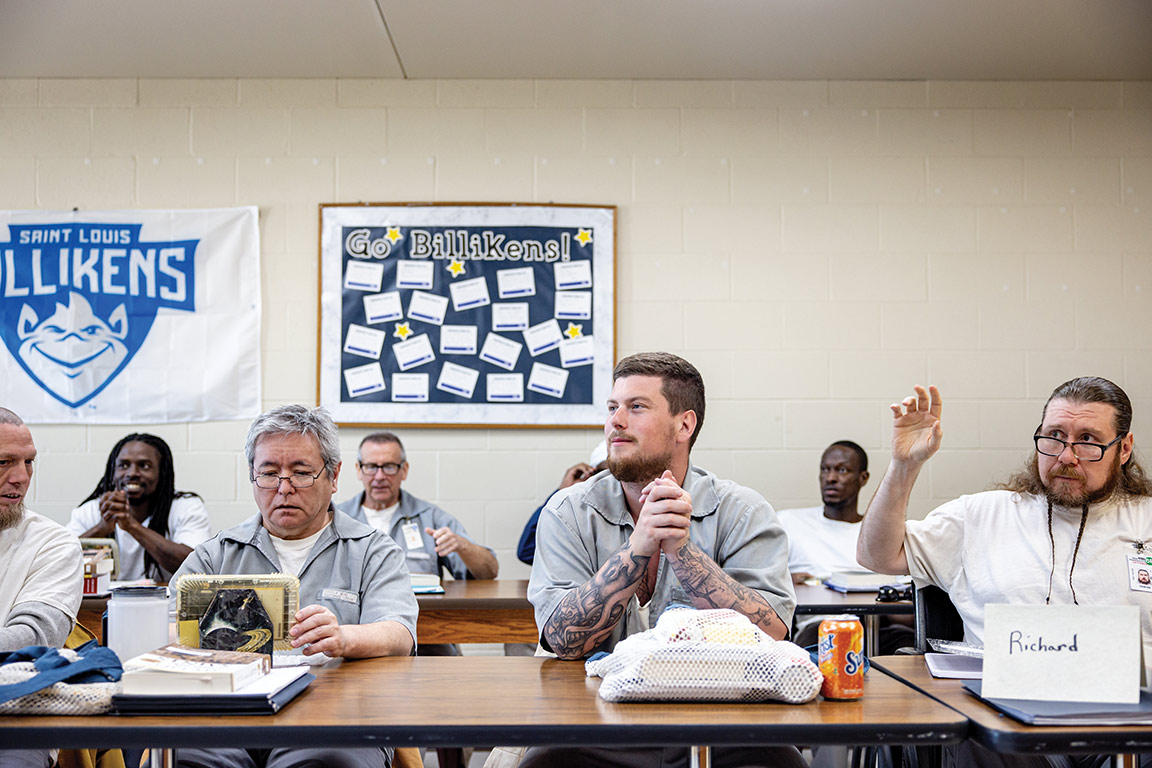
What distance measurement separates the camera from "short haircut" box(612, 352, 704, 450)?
237 centimetres

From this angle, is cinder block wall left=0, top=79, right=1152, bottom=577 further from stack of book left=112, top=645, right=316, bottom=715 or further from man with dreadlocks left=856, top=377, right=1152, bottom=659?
stack of book left=112, top=645, right=316, bottom=715

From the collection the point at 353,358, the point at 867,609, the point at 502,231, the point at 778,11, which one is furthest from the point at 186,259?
the point at 867,609

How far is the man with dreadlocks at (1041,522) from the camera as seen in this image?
2.32 m

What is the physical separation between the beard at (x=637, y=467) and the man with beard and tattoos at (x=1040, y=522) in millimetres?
534

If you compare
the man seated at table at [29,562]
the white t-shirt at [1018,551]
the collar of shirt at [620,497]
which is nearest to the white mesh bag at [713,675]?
the collar of shirt at [620,497]

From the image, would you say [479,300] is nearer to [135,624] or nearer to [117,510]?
[117,510]

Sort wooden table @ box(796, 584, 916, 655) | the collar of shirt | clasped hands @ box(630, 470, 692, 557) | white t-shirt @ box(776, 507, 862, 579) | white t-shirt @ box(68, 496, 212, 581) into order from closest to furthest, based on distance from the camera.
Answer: clasped hands @ box(630, 470, 692, 557)
the collar of shirt
wooden table @ box(796, 584, 916, 655)
white t-shirt @ box(68, 496, 212, 581)
white t-shirt @ box(776, 507, 862, 579)

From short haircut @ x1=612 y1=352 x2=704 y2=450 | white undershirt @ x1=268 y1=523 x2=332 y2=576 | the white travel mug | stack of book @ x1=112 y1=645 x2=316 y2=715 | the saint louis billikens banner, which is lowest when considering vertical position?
stack of book @ x1=112 y1=645 x2=316 y2=715

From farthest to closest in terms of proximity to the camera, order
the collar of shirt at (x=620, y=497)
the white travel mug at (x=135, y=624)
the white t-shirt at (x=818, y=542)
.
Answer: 1. the white t-shirt at (x=818, y=542)
2. the collar of shirt at (x=620, y=497)
3. the white travel mug at (x=135, y=624)

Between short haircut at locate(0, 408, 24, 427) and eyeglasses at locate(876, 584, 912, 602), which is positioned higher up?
short haircut at locate(0, 408, 24, 427)

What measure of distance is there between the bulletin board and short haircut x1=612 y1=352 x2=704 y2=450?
7.48ft

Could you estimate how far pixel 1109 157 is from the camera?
190 inches

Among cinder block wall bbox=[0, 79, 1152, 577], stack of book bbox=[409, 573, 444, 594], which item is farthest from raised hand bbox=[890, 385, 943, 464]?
cinder block wall bbox=[0, 79, 1152, 577]

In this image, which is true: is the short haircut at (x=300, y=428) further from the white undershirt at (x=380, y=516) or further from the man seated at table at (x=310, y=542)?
the white undershirt at (x=380, y=516)
